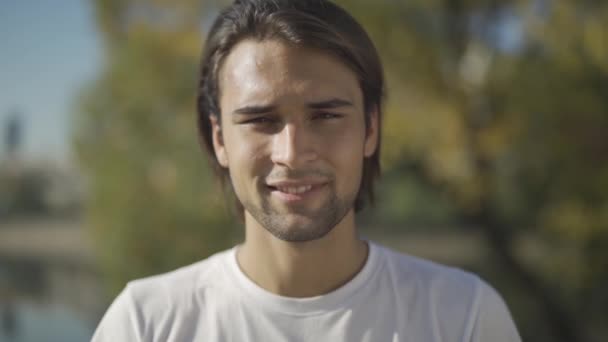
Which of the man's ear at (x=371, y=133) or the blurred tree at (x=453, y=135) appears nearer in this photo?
the man's ear at (x=371, y=133)

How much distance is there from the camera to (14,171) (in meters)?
5.14

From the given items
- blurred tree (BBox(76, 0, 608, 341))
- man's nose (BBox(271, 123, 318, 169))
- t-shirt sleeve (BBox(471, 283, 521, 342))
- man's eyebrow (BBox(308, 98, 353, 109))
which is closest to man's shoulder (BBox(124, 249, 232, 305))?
man's nose (BBox(271, 123, 318, 169))

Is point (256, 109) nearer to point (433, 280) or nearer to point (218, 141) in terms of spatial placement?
point (218, 141)

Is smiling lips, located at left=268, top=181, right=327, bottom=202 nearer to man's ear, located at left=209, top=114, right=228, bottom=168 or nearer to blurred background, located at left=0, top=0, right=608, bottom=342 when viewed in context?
man's ear, located at left=209, top=114, right=228, bottom=168

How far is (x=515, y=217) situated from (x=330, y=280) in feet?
13.9

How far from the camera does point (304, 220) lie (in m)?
1.34

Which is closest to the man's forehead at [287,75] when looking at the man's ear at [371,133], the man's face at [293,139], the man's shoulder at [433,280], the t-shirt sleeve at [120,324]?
the man's face at [293,139]

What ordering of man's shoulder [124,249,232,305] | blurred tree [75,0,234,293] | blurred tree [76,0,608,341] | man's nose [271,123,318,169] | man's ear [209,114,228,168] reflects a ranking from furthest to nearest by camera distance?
blurred tree [75,0,234,293] < blurred tree [76,0,608,341] < man's ear [209,114,228,168] < man's shoulder [124,249,232,305] < man's nose [271,123,318,169]

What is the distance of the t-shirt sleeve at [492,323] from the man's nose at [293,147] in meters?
0.55

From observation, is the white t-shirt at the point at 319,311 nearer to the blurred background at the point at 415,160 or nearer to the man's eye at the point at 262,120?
the man's eye at the point at 262,120

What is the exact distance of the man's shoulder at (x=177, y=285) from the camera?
143 cm

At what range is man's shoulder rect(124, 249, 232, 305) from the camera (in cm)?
143

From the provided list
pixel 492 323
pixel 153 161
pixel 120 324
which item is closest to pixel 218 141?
pixel 120 324

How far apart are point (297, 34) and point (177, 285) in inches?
26.5
